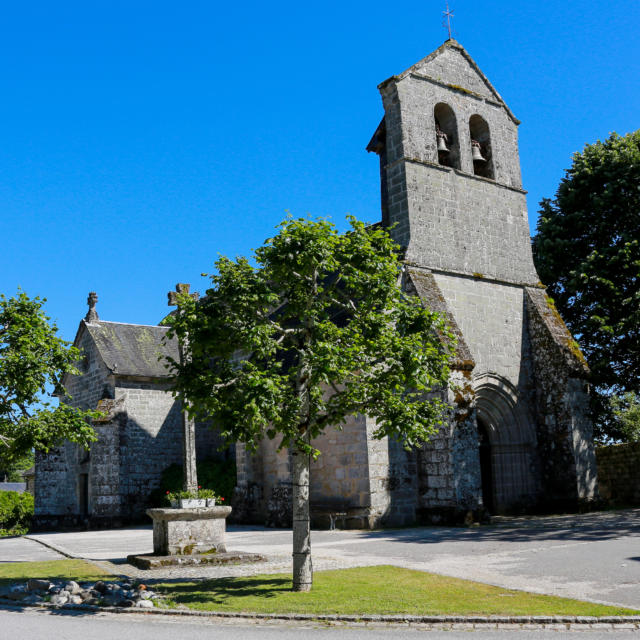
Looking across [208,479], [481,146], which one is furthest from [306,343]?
[208,479]

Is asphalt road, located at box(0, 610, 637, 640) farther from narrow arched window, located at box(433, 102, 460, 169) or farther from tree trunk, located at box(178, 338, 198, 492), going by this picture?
narrow arched window, located at box(433, 102, 460, 169)

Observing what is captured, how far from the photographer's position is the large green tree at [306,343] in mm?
8109

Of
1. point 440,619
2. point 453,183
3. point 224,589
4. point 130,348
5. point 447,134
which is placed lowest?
point 224,589

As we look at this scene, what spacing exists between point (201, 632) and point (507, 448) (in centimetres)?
1411

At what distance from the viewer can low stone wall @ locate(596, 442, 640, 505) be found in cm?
2094

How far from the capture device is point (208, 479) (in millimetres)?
22531

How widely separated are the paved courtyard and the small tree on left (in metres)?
2.41

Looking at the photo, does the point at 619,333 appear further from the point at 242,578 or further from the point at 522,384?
the point at 242,578

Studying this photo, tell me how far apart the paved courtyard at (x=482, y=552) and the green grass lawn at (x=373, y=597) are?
0.52 metres

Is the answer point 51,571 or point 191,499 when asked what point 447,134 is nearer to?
point 191,499

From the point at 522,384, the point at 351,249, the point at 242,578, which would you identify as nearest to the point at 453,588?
the point at 242,578

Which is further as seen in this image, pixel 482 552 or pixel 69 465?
pixel 69 465

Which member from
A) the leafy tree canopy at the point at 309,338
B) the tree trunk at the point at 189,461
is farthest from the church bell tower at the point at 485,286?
the leafy tree canopy at the point at 309,338

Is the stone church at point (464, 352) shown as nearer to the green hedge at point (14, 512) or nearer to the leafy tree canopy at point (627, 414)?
the leafy tree canopy at point (627, 414)
